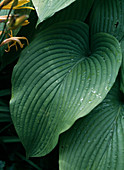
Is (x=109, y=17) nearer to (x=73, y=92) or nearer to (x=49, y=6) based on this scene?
(x=49, y=6)

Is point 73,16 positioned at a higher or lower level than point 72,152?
higher

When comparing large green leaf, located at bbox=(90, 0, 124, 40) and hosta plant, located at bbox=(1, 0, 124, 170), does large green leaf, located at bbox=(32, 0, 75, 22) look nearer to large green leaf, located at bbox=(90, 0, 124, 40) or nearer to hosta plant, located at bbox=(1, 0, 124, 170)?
hosta plant, located at bbox=(1, 0, 124, 170)

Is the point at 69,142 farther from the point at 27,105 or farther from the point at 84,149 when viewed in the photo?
the point at 27,105

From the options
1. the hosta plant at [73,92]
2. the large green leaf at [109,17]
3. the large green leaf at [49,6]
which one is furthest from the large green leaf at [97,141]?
the large green leaf at [49,6]

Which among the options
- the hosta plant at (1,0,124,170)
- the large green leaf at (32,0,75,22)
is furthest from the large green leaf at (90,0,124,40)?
the large green leaf at (32,0,75,22)

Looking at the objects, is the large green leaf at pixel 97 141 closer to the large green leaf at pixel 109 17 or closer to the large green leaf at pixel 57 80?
the large green leaf at pixel 57 80

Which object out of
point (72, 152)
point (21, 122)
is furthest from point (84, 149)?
point (21, 122)
